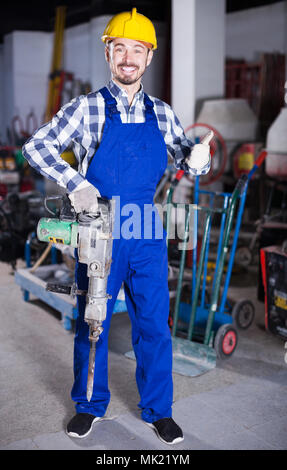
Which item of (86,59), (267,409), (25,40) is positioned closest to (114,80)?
(267,409)

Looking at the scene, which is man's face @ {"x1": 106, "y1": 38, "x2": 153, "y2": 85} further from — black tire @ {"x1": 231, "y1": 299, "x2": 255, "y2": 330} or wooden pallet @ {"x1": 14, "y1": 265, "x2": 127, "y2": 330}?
black tire @ {"x1": 231, "y1": 299, "x2": 255, "y2": 330}

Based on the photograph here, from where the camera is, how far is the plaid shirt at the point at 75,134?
2.25m

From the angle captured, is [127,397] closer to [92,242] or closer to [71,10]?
[92,242]

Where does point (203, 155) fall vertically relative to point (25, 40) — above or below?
below

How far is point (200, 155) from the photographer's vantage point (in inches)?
94.7

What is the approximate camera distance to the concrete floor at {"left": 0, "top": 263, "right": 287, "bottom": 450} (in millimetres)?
2457

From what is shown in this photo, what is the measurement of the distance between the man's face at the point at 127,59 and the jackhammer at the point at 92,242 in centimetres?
56

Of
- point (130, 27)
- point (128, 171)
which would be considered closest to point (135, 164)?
point (128, 171)

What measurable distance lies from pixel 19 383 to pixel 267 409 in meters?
1.35

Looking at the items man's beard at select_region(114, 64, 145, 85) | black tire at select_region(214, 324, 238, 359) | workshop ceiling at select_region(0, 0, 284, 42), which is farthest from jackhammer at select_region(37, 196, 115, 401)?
workshop ceiling at select_region(0, 0, 284, 42)

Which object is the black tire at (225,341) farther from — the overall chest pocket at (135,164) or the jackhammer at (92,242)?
the overall chest pocket at (135,164)

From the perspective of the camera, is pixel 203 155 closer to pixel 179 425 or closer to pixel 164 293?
pixel 164 293

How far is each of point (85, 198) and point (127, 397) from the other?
4.07 ft
